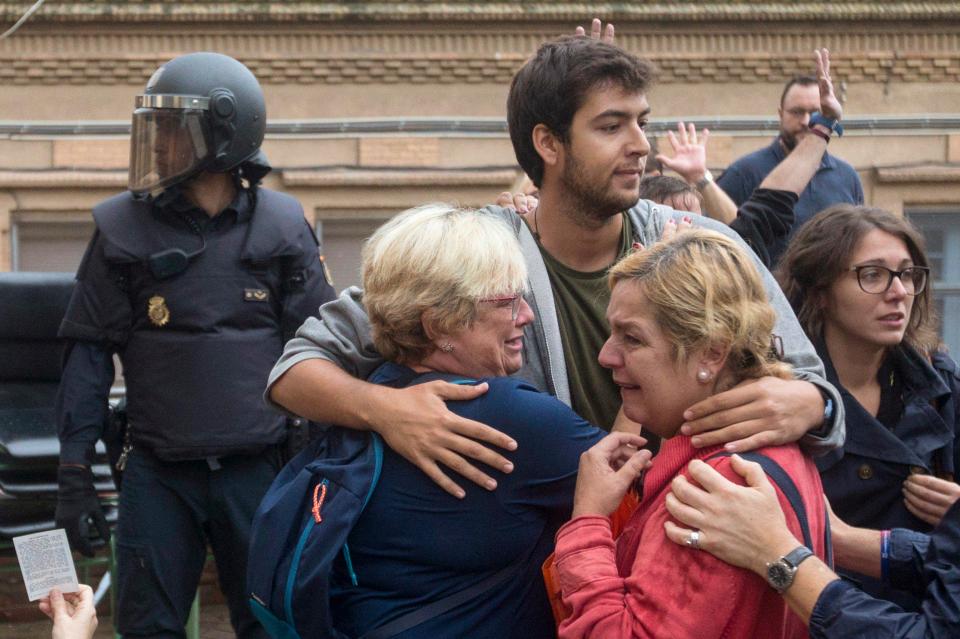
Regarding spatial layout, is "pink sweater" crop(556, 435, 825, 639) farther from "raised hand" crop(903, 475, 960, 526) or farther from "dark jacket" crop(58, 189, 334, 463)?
"dark jacket" crop(58, 189, 334, 463)

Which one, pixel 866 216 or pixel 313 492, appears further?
pixel 866 216

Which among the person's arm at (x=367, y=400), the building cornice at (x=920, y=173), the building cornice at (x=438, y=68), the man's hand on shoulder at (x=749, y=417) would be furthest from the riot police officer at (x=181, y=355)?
the building cornice at (x=920, y=173)

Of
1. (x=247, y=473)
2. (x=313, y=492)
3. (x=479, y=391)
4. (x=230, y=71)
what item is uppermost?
(x=230, y=71)

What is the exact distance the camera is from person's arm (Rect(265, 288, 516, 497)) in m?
Answer: 2.65

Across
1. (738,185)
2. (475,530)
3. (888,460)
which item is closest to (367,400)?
(475,530)

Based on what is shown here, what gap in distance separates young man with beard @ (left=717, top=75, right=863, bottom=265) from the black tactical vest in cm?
243

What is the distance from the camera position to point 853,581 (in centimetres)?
350

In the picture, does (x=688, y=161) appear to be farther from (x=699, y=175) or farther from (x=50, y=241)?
(x=50, y=241)

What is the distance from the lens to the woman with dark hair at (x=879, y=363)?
365cm

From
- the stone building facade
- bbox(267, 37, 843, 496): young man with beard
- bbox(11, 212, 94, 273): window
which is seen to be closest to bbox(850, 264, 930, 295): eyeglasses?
bbox(267, 37, 843, 496): young man with beard

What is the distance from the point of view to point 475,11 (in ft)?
41.7

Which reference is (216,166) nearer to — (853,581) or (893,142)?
(853,581)

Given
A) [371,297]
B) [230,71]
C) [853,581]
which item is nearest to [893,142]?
[230,71]

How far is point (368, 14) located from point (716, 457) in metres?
10.5
